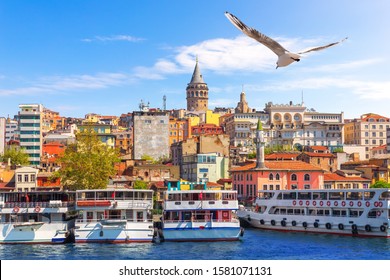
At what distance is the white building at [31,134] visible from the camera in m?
65.8

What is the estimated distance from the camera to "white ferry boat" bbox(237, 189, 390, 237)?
3262cm

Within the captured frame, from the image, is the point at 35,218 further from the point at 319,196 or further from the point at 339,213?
the point at 339,213

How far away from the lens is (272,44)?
40.6 ft

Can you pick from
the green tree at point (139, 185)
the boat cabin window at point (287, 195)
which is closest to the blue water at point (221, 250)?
the boat cabin window at point (287, 195)

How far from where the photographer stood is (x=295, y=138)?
296 feet

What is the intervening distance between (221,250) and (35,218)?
921 centimetres

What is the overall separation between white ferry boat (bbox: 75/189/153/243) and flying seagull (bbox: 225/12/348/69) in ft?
57.0

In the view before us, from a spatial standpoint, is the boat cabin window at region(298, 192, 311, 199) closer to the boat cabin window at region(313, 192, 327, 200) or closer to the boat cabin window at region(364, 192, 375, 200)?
the boat cabin window at region(313, 192, 327, 200)

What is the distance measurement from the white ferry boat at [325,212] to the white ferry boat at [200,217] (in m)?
5.90

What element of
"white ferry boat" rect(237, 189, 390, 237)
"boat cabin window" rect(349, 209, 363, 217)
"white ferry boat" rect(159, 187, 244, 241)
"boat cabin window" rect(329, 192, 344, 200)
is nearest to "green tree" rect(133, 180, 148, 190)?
"white ferry boat" rect(237, 189, 390, 237)

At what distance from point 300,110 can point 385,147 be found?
2495 cm

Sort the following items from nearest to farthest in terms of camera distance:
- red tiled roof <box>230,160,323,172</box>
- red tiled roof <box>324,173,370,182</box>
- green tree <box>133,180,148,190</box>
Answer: green tree <box>133,180,148,190</box>, red tiled roof <box>230,160,323,172</box>, red tiled roof <box>324,173,370,182</box>
